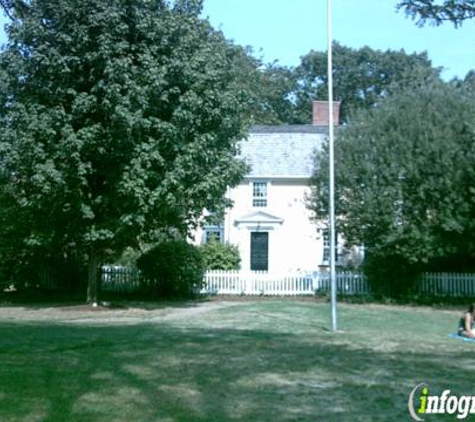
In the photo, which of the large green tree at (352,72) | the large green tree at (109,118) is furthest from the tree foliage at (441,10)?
the large green tree at (352,72)

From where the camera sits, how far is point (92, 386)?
809 centimetres

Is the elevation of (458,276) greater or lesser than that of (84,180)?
lesser

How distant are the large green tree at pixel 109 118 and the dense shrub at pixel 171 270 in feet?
18.7

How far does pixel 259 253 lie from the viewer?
34.8 meters

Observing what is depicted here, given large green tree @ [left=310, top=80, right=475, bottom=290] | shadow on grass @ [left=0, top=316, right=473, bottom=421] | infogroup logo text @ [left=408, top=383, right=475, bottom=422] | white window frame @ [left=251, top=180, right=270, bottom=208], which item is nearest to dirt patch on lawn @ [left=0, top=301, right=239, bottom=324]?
shadow on grass @ [left=0, top=316, right=473, bottom=421]

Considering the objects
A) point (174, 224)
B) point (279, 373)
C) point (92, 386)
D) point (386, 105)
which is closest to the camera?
point (92, 386)

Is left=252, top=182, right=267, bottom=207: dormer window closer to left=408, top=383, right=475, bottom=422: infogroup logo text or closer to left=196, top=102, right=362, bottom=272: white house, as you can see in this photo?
left=196, top=102, right=362, bottom=272: white house

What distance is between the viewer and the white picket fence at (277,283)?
93.9 feet

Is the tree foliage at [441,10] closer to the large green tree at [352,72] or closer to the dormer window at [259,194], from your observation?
the dormer window at [259,194]

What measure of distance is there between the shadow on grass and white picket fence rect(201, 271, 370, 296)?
50.3 feet

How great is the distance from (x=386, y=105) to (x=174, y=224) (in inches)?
403

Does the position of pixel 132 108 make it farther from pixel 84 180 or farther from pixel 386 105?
pixel 386 105

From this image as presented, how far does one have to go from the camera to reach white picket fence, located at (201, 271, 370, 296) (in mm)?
28625

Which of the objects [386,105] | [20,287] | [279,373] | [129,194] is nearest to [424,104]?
[386,105]
